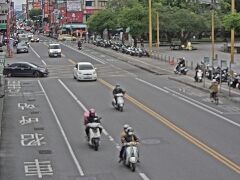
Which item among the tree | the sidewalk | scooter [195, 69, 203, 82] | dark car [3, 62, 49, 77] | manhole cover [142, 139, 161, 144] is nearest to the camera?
manhole cover [142, 139, 161, 144]

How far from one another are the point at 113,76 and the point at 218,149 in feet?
94.8

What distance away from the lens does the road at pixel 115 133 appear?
741 inches

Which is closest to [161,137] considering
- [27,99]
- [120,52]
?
[27,99]

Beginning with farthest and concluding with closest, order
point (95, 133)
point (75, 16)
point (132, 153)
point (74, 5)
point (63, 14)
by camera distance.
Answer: point (63, 14), point (75, 16), point (74, 5), point (95, 133), point (132, 153)

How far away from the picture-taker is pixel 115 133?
81.9ft

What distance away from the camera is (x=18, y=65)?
4941 cm

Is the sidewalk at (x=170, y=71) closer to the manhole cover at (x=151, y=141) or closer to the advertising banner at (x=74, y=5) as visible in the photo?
the manhole cover at (x=151, y=141)

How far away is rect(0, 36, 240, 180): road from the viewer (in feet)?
61.7

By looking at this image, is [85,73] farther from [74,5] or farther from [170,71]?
[74,5]

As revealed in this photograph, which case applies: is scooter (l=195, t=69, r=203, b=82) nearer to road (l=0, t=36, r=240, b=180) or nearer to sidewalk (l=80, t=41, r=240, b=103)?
sidewalk (l=80, t=41, r=240, b=103)

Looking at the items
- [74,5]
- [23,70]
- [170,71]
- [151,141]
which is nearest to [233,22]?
[151,141]

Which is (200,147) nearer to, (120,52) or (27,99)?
(27,99)

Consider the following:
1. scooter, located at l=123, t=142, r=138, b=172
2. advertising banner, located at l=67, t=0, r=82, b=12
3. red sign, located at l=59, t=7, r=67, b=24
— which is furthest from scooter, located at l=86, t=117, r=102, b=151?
red sign, located at l=59, t=7, r=67, b=24

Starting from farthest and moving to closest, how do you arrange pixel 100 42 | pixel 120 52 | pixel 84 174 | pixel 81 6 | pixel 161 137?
pixel 81 6 → pixel 100 42 → pixel 120 52 → pixel 161 137 → pixel 84 174
